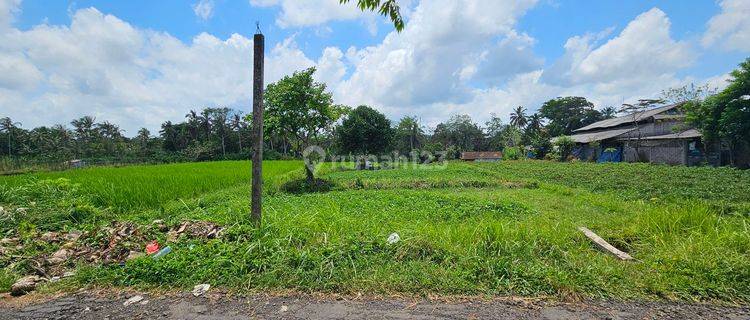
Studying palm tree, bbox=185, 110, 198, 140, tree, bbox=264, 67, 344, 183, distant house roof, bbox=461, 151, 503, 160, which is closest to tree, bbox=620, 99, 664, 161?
distant house roof, bbox=461, 151, 503, 160

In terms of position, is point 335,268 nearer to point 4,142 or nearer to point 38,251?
point 38,251

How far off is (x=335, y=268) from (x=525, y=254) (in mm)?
2173

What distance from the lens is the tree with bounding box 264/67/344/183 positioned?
12398mm

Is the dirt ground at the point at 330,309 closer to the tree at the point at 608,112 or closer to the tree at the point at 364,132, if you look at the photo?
the tree at the point at 364,132

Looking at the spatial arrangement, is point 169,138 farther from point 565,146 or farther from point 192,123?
point 565,146

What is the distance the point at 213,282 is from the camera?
325 centimetres

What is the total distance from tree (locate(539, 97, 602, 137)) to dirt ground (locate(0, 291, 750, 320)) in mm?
53953

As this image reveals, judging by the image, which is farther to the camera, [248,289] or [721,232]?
[721,232]

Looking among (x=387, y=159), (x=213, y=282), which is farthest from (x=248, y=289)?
(x=387, y=159)

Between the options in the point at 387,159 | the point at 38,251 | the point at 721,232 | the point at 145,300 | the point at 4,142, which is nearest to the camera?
the point at 145,300

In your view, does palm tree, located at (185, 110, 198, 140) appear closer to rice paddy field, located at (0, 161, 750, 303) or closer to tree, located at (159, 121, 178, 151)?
tree, located at (159, 121, 178, 151)

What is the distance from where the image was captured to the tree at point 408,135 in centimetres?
4725

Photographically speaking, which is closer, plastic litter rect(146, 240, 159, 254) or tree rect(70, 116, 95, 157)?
plastic litter rect(146, 240, 159, 254)

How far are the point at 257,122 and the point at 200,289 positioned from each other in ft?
6.79
